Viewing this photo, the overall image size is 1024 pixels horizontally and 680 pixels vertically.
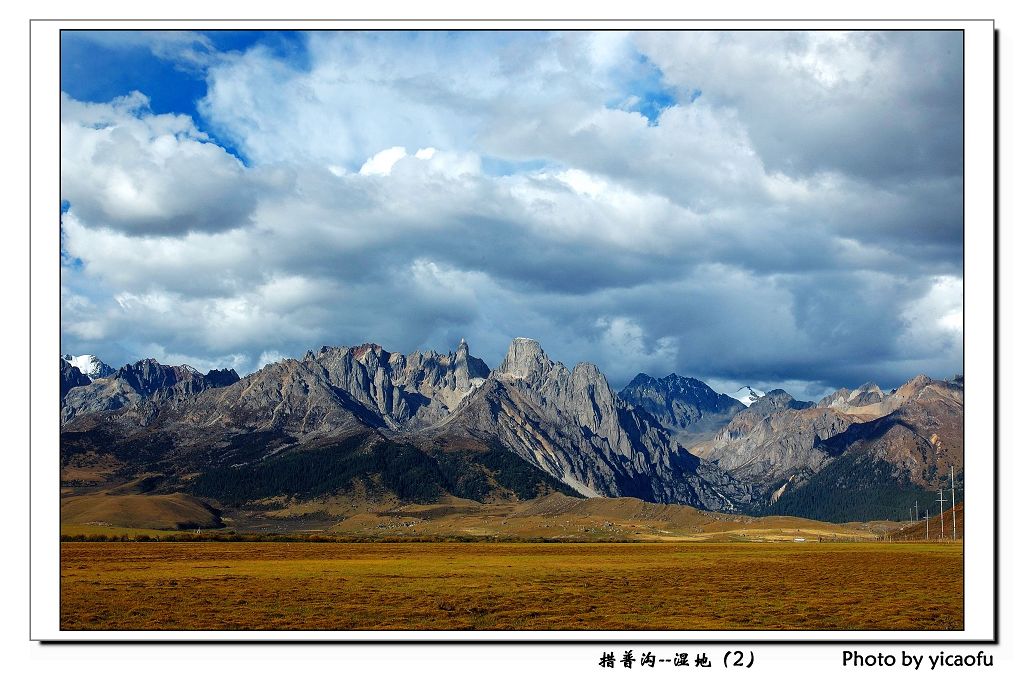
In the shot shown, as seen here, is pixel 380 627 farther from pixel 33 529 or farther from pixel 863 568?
pixel 863 568

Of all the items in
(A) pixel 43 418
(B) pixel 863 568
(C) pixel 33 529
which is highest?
(A) pixel 43 418

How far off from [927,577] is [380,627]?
71.5 meters

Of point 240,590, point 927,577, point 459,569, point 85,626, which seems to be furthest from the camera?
point 459,569
